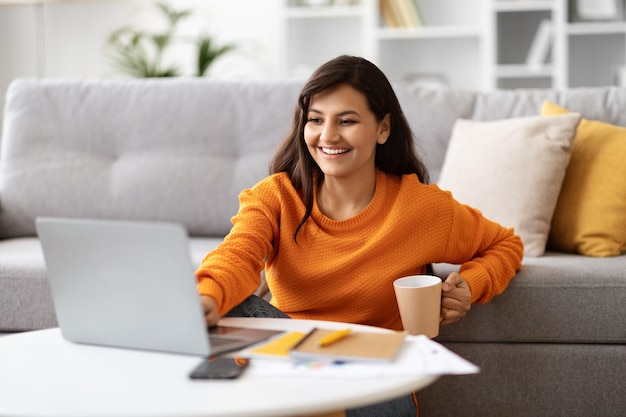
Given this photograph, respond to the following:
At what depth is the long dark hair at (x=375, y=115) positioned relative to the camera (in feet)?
5.06

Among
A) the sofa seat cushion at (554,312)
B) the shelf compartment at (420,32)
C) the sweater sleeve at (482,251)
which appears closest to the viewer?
the sweater sleeve at (482,251)

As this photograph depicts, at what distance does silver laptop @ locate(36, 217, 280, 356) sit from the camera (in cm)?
104

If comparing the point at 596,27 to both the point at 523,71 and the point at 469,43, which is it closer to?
the point at 523,71

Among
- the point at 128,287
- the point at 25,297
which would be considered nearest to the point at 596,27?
the point at 25,297

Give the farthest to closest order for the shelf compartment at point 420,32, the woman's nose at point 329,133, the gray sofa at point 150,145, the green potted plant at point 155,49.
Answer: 1. the shelf compartment at point 420,32
2. the green potted plant at point 155,49
3. the gray sofa at point 150,145
4. the woman's nose at point 329,133

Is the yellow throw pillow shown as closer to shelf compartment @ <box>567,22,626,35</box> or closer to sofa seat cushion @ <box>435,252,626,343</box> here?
sofa seat cushion @ <box>435,252,626,343</box>

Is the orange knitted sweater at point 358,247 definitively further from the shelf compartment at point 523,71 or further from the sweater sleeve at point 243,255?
the shelf compartment at point 523,71

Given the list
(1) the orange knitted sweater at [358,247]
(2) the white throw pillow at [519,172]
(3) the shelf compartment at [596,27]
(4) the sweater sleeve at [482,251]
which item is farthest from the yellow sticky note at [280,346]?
(3) the shelf compartment at [596,27]

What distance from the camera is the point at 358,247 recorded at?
1.59 m

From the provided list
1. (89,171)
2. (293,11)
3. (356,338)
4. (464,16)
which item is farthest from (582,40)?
(356,338)

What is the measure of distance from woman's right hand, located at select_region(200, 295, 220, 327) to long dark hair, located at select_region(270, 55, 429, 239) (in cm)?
38

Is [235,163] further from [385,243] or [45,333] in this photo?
[45,333]

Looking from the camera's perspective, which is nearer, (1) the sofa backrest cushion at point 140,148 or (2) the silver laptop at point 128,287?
(2) the silver laptop at point 128,287

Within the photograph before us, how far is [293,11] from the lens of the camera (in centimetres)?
418
